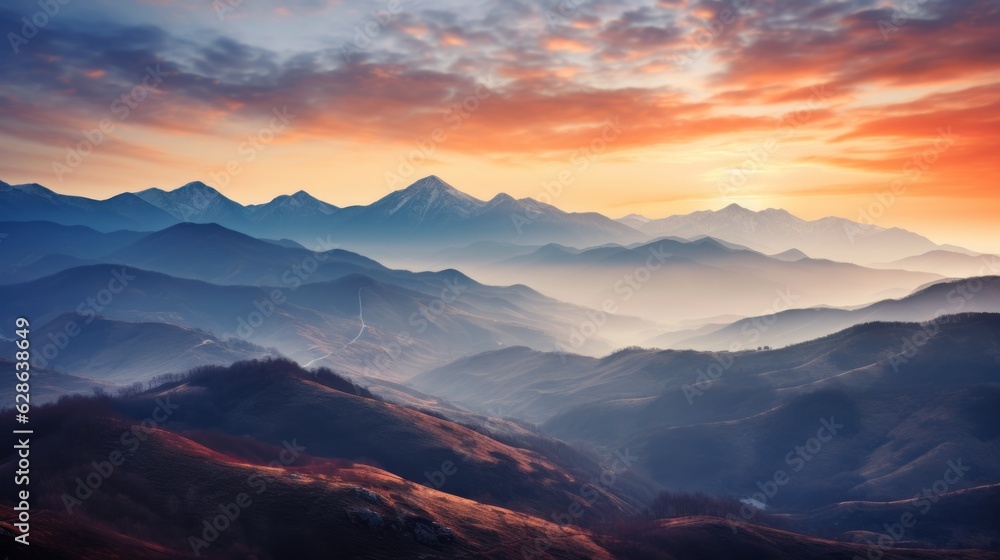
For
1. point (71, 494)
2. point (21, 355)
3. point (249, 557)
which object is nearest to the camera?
point (21, 355)

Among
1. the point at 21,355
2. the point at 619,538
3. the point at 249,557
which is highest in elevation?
the point at 21,355

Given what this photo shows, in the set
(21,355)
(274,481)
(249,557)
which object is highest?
(21,355)

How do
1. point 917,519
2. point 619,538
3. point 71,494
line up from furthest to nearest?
1. point 917,519
2. point 619,538
3. point 71,494

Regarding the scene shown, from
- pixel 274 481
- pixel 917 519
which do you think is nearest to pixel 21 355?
pixel 274 481

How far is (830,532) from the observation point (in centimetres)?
18612

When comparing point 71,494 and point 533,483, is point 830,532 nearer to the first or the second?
point 533,483

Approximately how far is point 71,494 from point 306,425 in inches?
3395

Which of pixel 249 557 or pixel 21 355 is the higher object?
pixel 21 355

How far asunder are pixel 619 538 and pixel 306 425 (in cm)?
10087

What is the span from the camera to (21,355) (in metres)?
78.8

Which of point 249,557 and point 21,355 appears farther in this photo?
point 249,557

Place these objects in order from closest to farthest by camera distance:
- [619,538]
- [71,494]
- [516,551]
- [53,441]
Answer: [71,494] → [516,551] → [53,441] → [619,538]

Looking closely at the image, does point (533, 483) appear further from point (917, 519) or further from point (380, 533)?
point (917, 519)

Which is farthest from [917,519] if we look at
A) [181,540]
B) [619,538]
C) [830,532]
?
[181,540]
